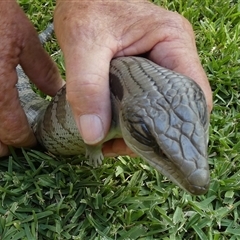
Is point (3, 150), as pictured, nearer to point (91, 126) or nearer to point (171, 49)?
point (91, 126)

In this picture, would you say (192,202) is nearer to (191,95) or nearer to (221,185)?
(221,185)

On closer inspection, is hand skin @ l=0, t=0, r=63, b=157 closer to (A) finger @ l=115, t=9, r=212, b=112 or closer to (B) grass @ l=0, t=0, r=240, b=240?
(B) grass @ l=0, t=0, r=240, b=240

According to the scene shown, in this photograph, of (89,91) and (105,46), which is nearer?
(89,91)

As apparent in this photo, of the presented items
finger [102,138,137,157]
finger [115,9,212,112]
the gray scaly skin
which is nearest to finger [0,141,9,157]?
finger [102,138,137,157]

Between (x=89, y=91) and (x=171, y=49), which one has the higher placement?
(x=89, y=91)

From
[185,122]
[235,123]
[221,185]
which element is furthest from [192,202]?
[185,122]

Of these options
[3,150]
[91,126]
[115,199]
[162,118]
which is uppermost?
[162,118]

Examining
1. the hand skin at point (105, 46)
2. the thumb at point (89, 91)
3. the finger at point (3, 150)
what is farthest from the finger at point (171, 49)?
the finger at point (3, 150)

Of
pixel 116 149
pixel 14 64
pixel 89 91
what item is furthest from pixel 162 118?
pixel 14 64
